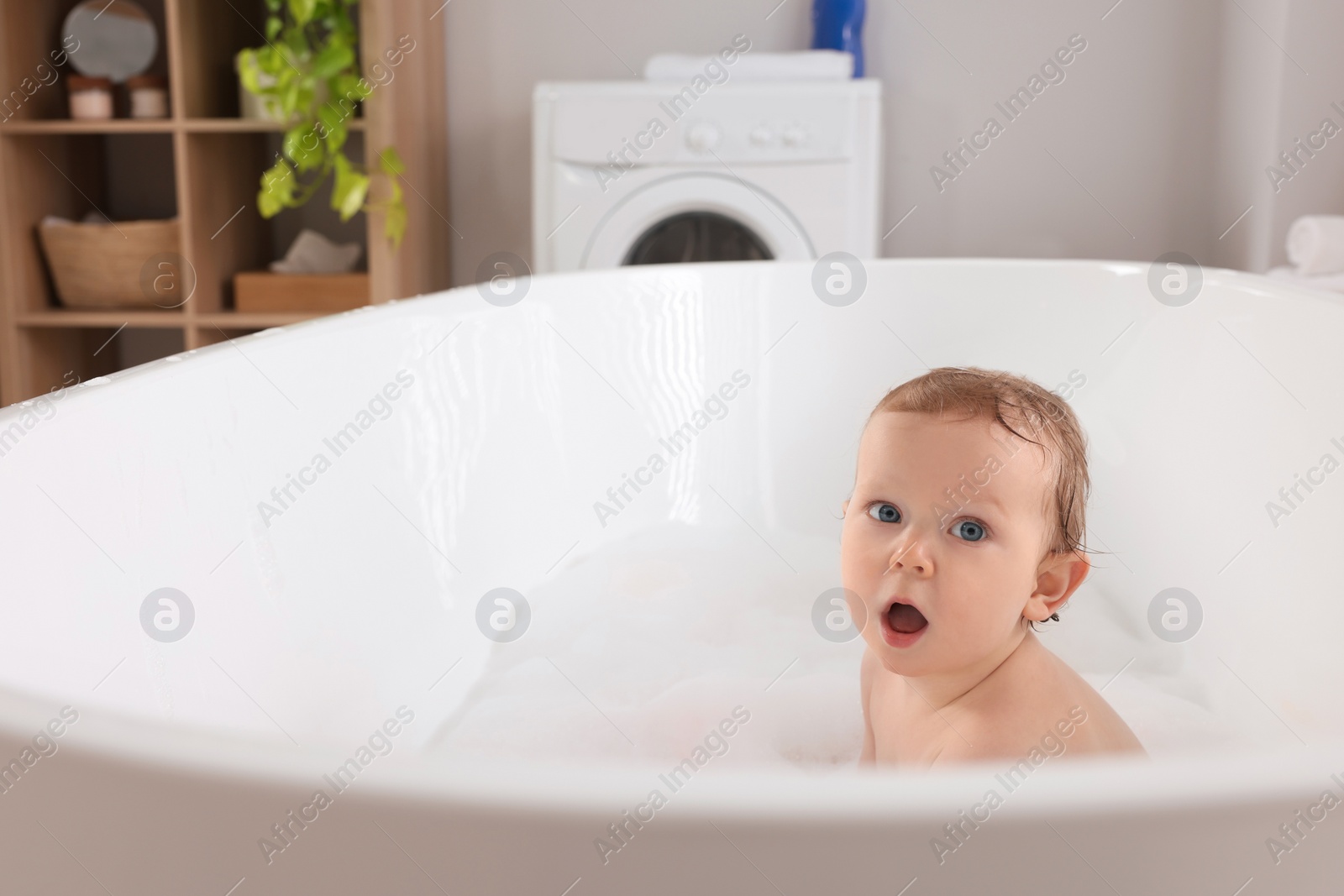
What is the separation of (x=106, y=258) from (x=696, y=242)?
55.7 inches

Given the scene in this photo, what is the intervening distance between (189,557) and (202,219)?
2.13 m

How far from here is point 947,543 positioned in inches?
30.4

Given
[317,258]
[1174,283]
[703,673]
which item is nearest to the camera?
[703,673]

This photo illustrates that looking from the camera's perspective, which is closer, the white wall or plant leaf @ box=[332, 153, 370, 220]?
plant leaf @ box=[332, 153, 370, 220]

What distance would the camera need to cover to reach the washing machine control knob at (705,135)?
2518mm

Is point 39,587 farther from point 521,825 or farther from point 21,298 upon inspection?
point 21,298

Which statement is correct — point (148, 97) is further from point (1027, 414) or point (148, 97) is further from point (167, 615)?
point (1027, 414)

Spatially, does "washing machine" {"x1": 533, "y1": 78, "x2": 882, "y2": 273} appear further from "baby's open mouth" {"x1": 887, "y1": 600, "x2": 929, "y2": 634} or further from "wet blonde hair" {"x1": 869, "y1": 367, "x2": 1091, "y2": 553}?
"baby's open mouth" {"x1": 887, "y1": 600, "x2": 929, "y2": 634}

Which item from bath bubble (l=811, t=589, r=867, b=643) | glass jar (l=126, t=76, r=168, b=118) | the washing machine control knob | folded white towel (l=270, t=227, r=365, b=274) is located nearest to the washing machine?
the washing machine control knob

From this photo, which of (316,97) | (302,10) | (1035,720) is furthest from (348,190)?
(1035,720)

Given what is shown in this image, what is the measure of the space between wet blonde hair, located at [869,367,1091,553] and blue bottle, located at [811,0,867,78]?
2053mm

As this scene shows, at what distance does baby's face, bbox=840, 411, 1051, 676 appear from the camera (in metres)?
0.77

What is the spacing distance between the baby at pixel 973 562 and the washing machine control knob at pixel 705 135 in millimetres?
1784

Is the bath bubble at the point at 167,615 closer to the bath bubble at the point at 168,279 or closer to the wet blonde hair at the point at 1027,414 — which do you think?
the wet blonde hair at the point at 1027,414
